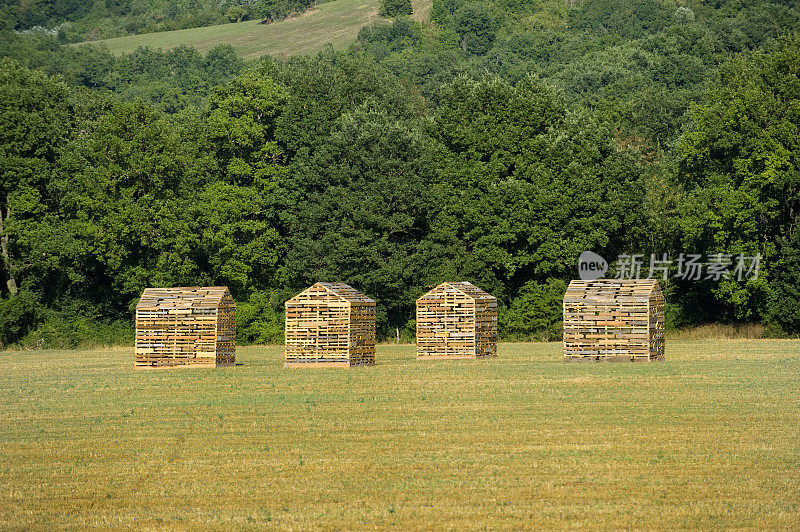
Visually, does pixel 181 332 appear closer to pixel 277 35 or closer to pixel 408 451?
pixel 408 451

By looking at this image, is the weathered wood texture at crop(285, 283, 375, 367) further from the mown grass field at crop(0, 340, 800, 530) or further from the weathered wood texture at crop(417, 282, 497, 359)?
the mown grass field at crop(0, 340, 800, 530)

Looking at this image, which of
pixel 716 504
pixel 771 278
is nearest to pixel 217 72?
pixel 771 278

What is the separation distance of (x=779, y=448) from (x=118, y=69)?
123916 millimetres

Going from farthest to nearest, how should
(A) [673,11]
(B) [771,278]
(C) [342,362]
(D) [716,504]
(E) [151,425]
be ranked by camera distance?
(A) [673,11] → (B) [771,278] → (C) [342,362] → (E) [151,425] → (D) [716,504]

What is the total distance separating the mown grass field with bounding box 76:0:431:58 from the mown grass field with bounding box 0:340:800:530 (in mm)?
132950

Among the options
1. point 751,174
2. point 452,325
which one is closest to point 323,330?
point 452,325

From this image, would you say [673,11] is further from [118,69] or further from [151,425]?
[151,425]

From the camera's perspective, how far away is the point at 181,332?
43.8 meters

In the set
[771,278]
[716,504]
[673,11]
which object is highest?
[673,11]

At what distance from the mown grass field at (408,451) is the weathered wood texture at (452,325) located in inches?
405

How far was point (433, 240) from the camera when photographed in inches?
2446

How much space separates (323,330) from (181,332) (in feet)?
18.7

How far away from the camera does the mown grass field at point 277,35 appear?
16662 cm

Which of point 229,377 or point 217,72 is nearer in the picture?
point 229,377
